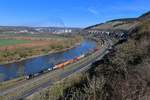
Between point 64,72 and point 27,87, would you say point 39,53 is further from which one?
point 27,87

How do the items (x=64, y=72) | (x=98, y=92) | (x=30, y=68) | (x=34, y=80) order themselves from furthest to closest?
(x=30, y=68)
(x=64, y=72)
(x=34, y=80)
(x=98, y=92)

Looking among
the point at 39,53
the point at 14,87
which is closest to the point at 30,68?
the point at 14,87

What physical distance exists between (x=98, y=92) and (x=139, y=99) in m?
1.53

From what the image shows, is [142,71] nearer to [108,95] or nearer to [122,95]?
[108,95]

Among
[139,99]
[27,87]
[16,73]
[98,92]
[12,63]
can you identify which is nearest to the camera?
[139,99]

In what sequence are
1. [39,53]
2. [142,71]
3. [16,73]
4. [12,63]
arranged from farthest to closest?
1. [39,53]
2. [12,63]
3. [16,73]
4. [142,71]

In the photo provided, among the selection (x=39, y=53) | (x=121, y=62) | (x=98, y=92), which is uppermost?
(x=98, y=92)

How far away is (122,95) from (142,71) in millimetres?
6467

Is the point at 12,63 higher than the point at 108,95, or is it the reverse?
the point at 108,95

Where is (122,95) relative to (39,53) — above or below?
above

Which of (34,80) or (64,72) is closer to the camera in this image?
(34,80)

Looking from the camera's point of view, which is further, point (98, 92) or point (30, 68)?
point (30, 68)

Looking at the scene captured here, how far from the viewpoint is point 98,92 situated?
25.0 ft

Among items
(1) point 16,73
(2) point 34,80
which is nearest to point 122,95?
(2) point 34,80
